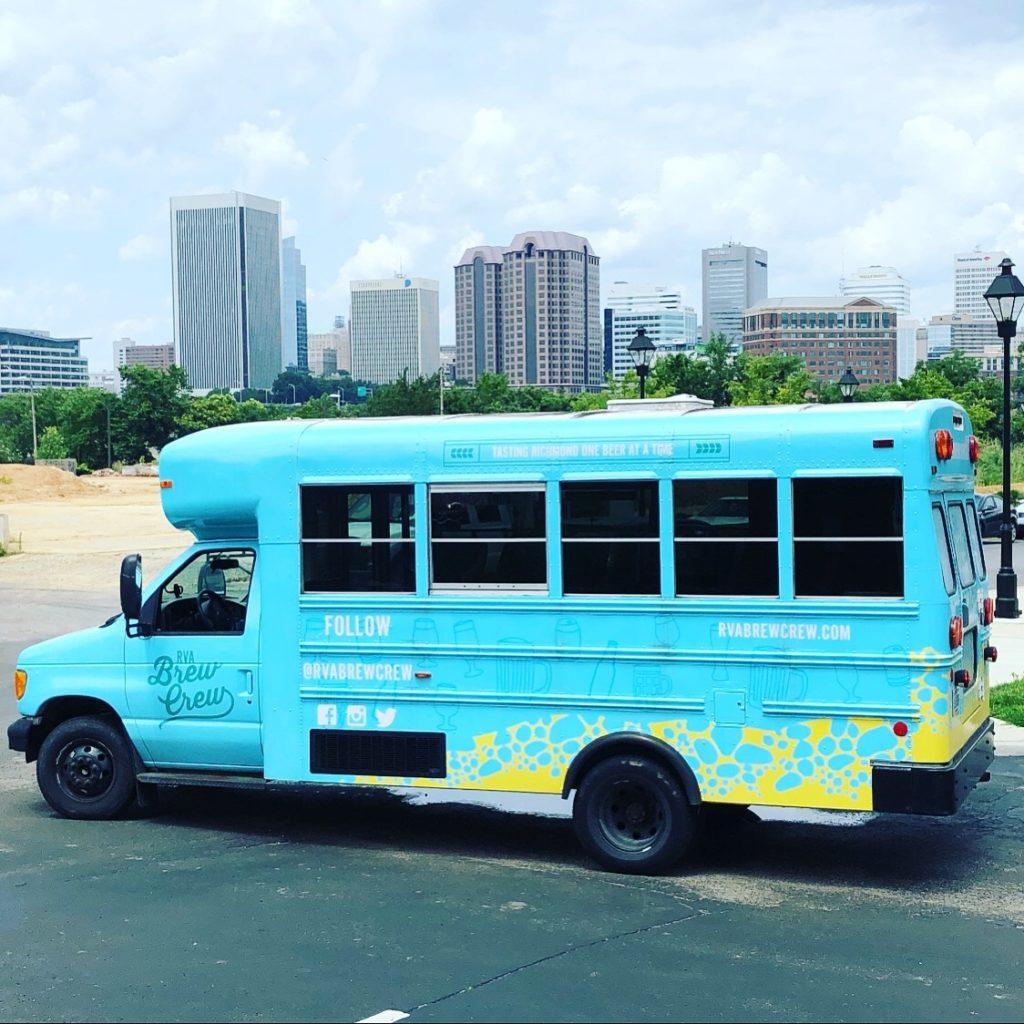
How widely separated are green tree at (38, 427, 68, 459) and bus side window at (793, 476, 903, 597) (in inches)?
5045

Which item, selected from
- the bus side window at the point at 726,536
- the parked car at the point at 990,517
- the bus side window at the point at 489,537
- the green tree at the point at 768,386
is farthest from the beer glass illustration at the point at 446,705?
the green tree at the point at 768,386

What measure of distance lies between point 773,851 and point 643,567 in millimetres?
2210

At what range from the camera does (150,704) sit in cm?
977

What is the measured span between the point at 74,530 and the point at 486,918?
155 feet

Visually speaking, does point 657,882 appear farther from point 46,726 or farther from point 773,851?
point 46,726

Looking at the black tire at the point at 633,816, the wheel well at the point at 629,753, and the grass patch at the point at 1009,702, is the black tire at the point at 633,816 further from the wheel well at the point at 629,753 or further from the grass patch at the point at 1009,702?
the grass patch at the point at 1009,702

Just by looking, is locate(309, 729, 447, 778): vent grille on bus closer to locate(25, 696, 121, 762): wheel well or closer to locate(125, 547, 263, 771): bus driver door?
locate(125, 547, 263, 771): bus driver door

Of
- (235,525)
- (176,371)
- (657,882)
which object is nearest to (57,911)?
(235,525)

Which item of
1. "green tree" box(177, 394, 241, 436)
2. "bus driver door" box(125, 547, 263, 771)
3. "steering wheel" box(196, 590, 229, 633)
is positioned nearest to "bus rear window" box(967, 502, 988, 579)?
"bus driver door" box(125, 547, 263, 771)

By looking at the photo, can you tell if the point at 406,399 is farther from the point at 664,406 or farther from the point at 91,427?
the point at 664,406

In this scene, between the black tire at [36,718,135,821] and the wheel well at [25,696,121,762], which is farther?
the wheel well at [25,696,121,762]

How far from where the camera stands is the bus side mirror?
30.9 feet

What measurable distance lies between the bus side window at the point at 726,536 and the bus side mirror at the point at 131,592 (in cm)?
367

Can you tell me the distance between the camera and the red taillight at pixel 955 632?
26.4 feet
